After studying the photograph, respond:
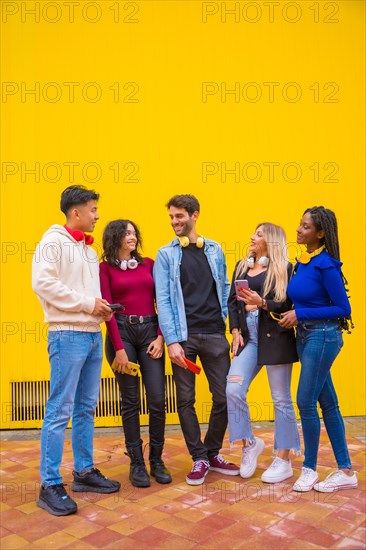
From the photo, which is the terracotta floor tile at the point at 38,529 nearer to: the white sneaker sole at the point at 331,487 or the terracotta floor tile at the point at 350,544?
the terracotta floor tile at the point at 350,544

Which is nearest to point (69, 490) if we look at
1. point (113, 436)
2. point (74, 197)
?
point (113, 436)

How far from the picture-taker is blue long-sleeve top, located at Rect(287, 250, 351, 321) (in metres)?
3.36

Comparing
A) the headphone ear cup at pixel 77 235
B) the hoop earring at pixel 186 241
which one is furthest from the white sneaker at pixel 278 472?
the headphone ear cup at pixel 77 235

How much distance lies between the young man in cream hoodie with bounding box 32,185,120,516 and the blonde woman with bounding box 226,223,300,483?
91cm

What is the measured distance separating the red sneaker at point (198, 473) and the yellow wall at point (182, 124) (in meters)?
1.61

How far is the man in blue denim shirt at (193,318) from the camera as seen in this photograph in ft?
12.1

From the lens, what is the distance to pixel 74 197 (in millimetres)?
3441

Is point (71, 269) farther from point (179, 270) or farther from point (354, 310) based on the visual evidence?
point (354, 310)

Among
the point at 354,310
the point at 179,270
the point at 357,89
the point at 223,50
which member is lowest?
the point at 354,310

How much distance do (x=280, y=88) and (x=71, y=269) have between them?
3.25m

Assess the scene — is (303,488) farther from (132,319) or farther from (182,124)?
(182,124)

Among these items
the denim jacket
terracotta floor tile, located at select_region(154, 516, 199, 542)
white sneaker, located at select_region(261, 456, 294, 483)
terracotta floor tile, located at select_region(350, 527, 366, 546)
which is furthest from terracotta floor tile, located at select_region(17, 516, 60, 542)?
terracotta floor tile, located at select_region(350, 527, 366, 546)

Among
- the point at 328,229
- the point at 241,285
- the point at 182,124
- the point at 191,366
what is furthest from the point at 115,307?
the point at 182,124

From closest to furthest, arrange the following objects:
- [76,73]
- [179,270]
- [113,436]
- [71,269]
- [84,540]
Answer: [84,540] < [71,269] < [179,270] < [113,436] < [76,73]
